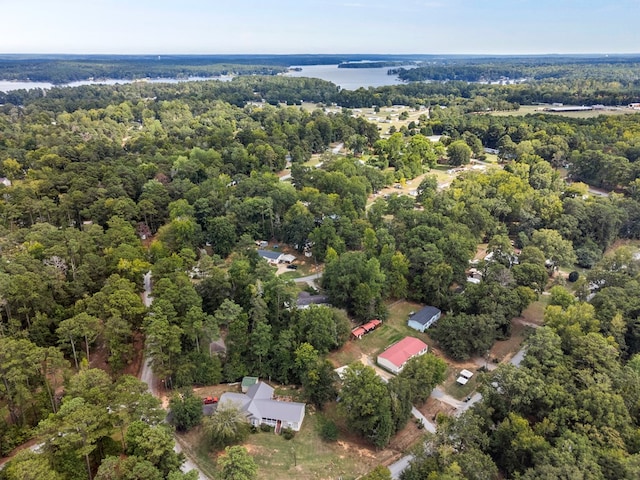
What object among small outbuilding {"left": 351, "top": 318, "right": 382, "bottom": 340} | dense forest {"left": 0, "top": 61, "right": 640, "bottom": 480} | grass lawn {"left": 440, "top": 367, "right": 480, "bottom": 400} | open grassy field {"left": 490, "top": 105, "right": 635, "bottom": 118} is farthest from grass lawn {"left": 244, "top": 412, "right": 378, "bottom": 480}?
open grassy field {"left": 490, "top": 105, "right": 635, "bottom": 118}

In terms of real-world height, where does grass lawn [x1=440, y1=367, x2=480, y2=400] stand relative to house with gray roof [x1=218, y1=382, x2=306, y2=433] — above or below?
below

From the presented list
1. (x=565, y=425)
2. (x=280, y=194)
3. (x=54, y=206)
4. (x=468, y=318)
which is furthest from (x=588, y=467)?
(x=54, y=206)

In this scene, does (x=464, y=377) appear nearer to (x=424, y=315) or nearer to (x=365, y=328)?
(x=424, y=315)

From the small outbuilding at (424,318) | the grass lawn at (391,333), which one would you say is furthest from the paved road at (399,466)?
the small outbuilding at (424,318)

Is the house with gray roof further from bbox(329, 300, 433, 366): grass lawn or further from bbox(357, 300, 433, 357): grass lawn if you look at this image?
bbox(357, 300, 433, 357): grass lawn

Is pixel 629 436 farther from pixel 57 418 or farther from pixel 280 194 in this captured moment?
pixel 280 194

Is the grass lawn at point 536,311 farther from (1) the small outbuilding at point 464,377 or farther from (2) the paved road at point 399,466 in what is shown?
(2) the paved road at point 399,466

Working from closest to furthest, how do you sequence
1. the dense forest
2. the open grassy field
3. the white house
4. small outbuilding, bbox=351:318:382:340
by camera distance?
the dense forest < small outbuilding, bbox=351:318:382:340 < the white house < the open grassy field

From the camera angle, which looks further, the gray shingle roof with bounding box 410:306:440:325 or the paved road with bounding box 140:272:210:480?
the gray shingle roof with bounding box 410:306:440:325
